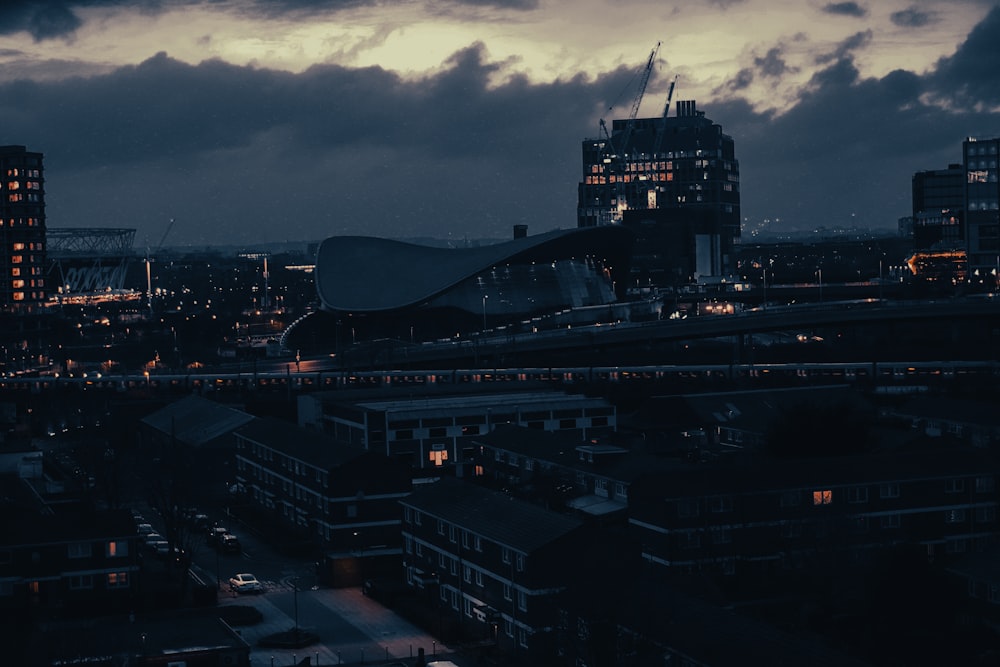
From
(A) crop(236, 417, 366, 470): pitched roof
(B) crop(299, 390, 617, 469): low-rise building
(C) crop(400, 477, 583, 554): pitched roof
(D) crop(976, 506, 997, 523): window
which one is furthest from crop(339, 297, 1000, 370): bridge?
(C) crop(400, 477, 583, 554): pitched roof

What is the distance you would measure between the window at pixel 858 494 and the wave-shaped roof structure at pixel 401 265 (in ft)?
150

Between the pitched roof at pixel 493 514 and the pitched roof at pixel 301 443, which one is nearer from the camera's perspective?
the pitched roof at pixel 493 514

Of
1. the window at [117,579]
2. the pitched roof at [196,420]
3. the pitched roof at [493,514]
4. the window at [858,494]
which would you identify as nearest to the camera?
the pitched roof at [493,514]

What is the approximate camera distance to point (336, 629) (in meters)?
21.2

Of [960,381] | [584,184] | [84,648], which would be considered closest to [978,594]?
[84,648]

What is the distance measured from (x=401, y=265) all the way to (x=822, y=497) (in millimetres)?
49425

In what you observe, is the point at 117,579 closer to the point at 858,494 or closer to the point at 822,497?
the point at 822,497

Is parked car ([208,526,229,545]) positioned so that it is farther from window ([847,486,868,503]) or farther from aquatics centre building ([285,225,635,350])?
aquatics centre building ([285,225,635,350])

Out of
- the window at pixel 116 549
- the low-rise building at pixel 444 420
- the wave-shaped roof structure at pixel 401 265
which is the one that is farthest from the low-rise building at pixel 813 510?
the wave-shaped roof structure at pixel 401 265

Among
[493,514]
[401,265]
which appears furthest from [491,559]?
[401,265]

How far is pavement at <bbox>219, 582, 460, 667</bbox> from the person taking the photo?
64.3 ft

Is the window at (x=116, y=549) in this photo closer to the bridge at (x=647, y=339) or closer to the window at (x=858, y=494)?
the window at (x=858, y=494)

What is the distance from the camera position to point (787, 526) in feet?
75.7

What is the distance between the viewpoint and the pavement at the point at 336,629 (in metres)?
19.6
